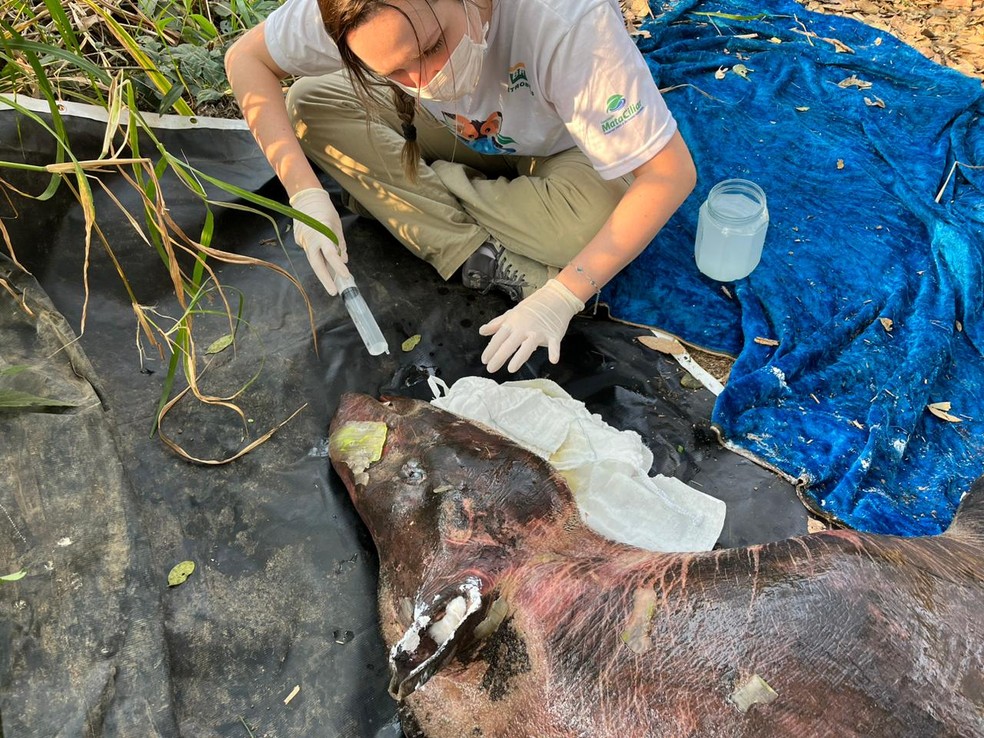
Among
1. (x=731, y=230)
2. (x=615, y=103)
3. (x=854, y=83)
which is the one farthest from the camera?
(x=854, y=83)

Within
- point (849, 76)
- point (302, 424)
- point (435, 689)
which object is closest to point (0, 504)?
point (302, 424)

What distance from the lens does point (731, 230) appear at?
7.32 ft

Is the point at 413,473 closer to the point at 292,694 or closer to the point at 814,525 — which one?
the point at 292,694

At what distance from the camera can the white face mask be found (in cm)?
160

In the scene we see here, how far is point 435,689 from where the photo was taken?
56.6 inches

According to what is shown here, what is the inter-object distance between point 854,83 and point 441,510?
2358 millimetres

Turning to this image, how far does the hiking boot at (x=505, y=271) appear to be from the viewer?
2.25 meters

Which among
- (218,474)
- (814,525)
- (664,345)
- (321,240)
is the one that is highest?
(321,240)

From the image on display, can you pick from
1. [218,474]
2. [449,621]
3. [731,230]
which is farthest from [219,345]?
[731,230]

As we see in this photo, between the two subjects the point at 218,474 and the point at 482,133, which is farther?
the point at 482,133

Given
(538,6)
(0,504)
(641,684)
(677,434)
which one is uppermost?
(538,6)

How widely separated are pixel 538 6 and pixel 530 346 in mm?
762

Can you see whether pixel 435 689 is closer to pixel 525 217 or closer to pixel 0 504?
pixel 0 504

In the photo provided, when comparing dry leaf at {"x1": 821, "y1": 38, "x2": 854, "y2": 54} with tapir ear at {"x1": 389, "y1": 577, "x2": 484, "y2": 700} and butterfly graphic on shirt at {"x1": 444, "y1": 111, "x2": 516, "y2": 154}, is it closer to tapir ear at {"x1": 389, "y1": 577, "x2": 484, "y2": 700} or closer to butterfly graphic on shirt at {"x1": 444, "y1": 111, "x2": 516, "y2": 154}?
butterfly graphic on shirt at {"x1": 444, "y1": 111, "x2": 516, "y2": 154}
